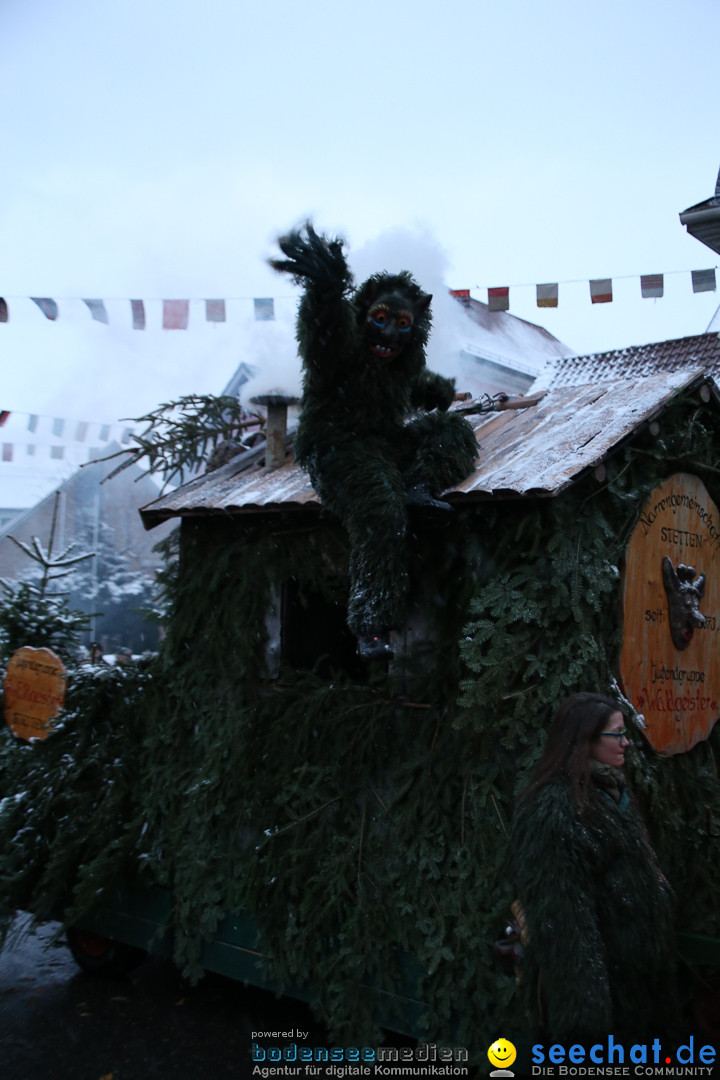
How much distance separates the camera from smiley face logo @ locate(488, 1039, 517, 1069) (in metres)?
4.09

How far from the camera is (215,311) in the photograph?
329 inches

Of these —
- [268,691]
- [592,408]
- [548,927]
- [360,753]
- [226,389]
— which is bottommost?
[548,927]

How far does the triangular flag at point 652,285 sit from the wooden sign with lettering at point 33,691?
20.0 ft

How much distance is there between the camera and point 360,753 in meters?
4.95

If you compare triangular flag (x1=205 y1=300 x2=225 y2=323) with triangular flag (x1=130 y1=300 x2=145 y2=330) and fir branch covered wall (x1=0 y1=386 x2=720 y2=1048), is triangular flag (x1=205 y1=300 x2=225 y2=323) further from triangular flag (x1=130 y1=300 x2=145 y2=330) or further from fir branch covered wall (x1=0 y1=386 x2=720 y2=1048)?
fir branch covered wall (x1=0 y1=386 x2=720 y2=1048)

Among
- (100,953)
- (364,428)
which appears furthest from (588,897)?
(100,953)

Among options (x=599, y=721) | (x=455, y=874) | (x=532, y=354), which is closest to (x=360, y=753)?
(x=455, y=874)

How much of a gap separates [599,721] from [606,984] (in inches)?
34.3

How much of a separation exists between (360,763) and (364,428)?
6.23ft

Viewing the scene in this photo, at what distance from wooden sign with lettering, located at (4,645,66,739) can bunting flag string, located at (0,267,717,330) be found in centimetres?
353

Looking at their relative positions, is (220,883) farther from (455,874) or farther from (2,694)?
(2,694)

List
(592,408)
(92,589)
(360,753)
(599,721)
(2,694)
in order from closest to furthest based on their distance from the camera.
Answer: (599,721), (360,753), (592,408), (2,694), (92,589)

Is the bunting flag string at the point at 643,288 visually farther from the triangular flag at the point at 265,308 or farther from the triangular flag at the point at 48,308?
the triangular flag at the point at 48,308

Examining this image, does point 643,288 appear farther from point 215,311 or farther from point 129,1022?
point 129,1022
